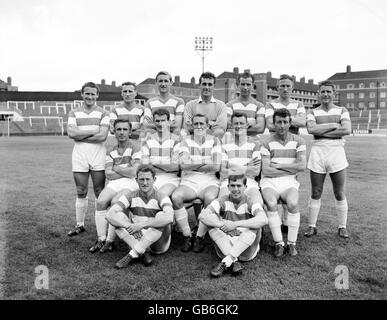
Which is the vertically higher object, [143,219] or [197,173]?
[197,173]

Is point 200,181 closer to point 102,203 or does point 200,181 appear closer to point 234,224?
point 234,224

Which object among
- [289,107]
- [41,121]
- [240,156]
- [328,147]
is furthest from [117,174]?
[41,121]

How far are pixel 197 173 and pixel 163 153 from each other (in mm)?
544

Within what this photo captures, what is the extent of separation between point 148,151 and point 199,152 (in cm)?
71

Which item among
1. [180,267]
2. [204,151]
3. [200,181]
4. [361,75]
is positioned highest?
[361,75]

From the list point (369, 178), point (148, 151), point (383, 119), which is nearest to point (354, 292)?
point (148, 151)

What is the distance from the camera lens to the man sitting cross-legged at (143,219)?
4402 mm

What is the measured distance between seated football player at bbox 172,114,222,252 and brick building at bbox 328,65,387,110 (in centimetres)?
8909

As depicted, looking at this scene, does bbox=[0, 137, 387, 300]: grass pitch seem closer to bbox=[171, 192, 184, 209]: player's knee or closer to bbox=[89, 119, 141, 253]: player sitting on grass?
bbox=[89, 119, 141, 253]: player sitting on grass

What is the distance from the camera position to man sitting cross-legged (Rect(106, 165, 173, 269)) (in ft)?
14.4

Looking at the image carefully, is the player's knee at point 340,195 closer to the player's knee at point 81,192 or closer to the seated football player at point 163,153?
Answer: the seated football player at point 163,153

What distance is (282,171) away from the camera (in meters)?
5.08

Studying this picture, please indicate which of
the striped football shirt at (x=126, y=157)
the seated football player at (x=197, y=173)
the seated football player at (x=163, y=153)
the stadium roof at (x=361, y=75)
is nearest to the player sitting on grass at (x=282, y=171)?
the seated football player at (x=197, y=173)
